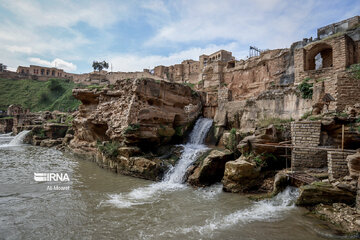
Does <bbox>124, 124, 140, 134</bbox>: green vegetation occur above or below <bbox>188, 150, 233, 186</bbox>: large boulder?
above

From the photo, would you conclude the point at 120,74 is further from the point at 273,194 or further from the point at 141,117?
the point at 273,194

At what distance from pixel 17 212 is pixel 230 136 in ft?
31.0

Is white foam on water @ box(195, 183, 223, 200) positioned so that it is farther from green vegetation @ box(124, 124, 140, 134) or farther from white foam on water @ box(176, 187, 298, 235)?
green vegetation @ box(124, 124, 140, 134)

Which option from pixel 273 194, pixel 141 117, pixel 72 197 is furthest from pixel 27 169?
pixel 273 194

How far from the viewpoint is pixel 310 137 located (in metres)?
7.77

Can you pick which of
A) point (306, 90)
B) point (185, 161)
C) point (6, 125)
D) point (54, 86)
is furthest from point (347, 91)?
point (54, 86)

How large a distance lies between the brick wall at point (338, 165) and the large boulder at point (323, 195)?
0.61 m

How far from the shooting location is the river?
5.32 metres

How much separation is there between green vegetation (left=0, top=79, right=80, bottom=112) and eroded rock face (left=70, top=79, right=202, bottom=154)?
2920 cm

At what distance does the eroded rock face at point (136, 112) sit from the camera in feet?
41.5

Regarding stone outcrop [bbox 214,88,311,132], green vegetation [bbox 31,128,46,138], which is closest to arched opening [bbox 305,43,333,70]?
stone outcrop [bbox 214,88,311,132]

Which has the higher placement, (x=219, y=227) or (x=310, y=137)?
(x=310, y=137)

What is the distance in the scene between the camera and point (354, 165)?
18.9 ft

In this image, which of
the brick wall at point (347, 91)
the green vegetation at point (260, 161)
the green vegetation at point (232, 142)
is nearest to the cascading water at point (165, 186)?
the green vegetation at point (232, 142)
